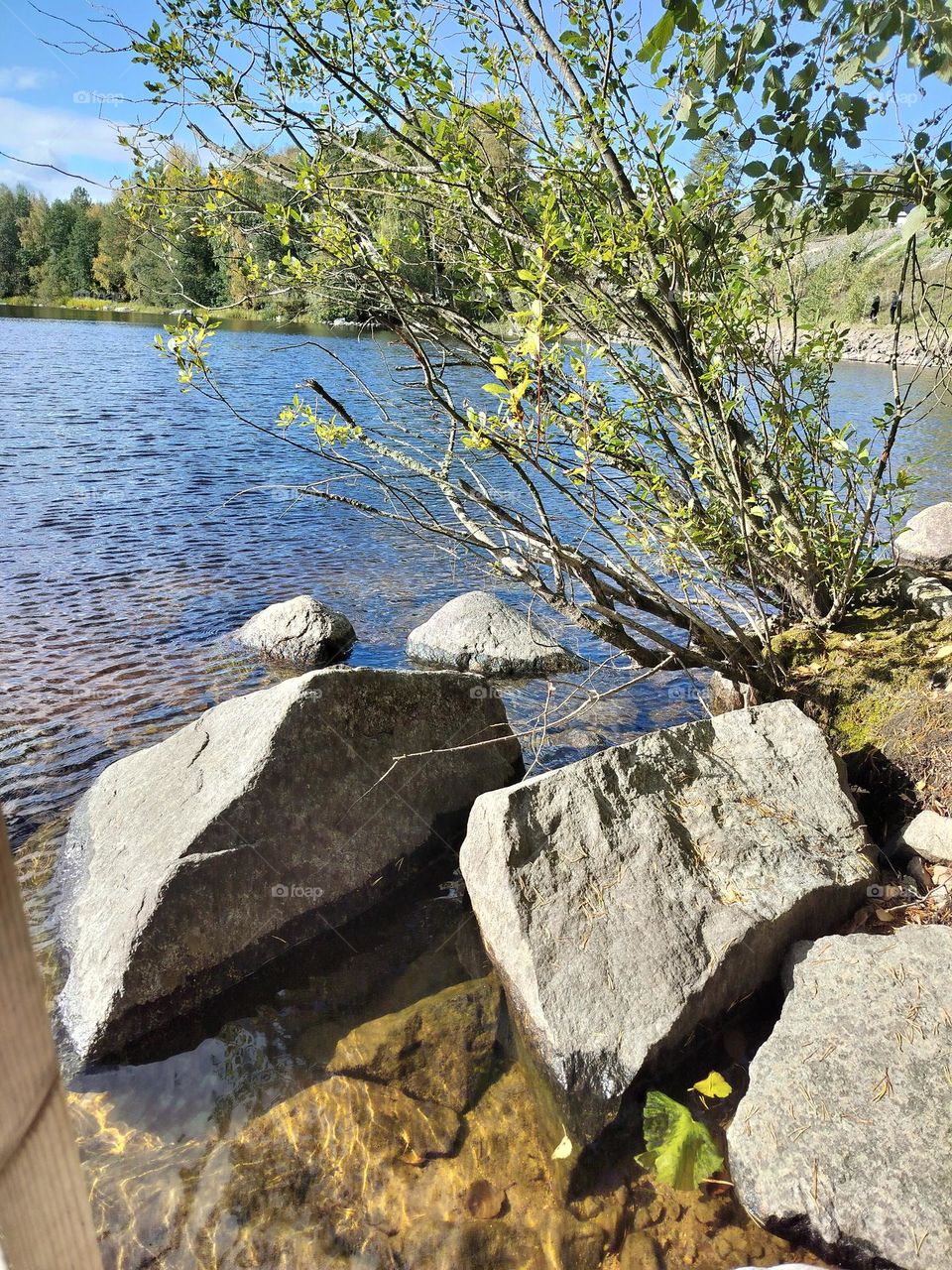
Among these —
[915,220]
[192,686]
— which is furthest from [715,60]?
[192,686]

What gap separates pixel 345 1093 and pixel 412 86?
508 cm

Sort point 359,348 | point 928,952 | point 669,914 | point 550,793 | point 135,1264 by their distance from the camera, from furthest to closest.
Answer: point 359,348 < point 550,793 < point 669,914 < point 928,952 < point 135,1264

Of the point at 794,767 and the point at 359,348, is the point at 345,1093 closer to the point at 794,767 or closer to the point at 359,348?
the point at 794,767

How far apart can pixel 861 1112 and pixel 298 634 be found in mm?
6450

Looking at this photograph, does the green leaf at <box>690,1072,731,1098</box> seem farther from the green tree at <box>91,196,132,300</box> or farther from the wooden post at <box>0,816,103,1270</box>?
the green tree at <box>91,196,132,300</box>

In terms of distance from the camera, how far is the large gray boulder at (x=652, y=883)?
367 cm

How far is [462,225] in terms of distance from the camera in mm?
5172

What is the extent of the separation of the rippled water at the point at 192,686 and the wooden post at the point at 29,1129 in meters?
3.13

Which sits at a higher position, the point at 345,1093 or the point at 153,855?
the point at 153,855

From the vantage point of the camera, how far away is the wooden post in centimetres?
53

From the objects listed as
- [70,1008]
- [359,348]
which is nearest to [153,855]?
[70,1008]

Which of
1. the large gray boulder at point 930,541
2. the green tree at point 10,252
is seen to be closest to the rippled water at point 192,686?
the large gray boulder at point 930,541

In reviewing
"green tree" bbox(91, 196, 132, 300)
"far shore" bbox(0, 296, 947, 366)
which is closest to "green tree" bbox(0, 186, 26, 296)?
"far shore" bbox(0, 296, 947, 366)

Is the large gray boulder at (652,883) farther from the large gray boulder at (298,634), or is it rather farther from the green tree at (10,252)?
the green tree at (10,252)
